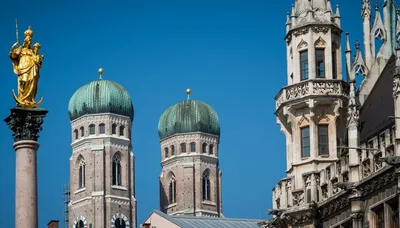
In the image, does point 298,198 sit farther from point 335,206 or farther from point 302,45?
point 302,45

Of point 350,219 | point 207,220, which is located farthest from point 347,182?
point 207,220

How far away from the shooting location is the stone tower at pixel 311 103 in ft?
220

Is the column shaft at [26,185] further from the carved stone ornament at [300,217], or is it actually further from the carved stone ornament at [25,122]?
the carved stone ornament at [300,217]

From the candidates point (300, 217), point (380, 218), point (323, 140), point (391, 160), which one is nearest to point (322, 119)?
point (323, 140)

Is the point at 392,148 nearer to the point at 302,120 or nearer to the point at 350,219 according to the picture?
the point at 350,219

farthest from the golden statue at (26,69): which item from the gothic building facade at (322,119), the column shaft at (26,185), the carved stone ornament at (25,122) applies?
the gothic building facade at (322,119)

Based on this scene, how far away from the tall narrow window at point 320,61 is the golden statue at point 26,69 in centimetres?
1572

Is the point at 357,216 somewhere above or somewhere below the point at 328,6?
below

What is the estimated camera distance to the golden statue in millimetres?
58812

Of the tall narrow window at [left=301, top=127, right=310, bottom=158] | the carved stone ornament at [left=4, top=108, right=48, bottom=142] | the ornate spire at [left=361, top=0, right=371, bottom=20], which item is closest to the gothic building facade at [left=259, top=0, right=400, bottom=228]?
the tall narrow window at [left=301, top=127, right=310, bottom=158]

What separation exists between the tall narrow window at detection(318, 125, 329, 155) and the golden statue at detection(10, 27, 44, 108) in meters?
Answer: 15.5

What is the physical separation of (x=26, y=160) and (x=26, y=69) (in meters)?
3.97

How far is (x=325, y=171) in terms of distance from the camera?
65.1 metres

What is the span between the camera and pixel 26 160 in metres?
58.1
